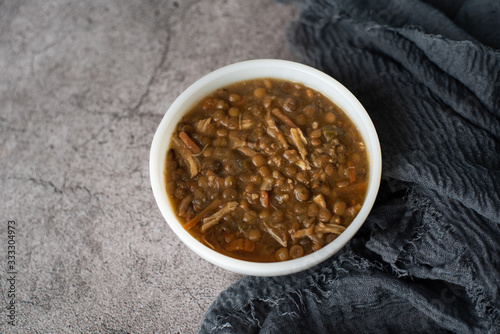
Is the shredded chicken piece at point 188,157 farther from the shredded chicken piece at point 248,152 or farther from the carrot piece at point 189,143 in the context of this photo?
the shredded chicken piece at point 248,152

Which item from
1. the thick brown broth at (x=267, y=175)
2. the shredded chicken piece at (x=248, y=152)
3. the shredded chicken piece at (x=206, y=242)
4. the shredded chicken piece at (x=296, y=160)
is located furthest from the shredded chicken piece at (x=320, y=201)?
the shredded chicken piece at (x=206, y=242)

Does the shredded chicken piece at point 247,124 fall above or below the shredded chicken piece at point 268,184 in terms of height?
above

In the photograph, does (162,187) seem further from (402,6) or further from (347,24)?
(402,6)

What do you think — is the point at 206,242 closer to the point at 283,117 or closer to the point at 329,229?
the point at 329,229

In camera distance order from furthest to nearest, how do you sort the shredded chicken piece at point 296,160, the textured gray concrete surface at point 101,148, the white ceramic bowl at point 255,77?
the textured gray concrete surface at point 101,148
the shredded chicken piece at point 296,160
the white ceramic bowl at point 255,77

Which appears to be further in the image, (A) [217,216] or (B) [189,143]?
(B) [189,143]

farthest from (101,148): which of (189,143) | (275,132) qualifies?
(275,132)

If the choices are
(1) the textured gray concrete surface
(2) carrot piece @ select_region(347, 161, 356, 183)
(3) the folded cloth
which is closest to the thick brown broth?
(2) carrot piece @ select_region(347, 161, 356, 183)
